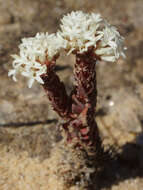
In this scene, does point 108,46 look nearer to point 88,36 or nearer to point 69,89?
point 88,36

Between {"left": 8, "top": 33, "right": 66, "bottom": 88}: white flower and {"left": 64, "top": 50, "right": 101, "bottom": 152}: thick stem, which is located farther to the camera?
{"left": 64, "top": 50, "right": 101, "bottom": 152}: thick stem

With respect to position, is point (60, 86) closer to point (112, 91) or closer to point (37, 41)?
point (37, 41)

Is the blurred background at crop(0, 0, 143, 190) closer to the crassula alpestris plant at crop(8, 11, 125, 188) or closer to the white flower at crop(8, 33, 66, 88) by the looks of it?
the crassula alpestris plant at crop(8, 11, 125, 188)

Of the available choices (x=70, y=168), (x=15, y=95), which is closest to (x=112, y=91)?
(x=15, y=95)

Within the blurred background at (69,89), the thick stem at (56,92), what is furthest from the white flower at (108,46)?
the blurred background at (69,89)

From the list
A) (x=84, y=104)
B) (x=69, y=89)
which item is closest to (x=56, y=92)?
(x=84, y=104)

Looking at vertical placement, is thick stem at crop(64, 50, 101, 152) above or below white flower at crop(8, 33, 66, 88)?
below

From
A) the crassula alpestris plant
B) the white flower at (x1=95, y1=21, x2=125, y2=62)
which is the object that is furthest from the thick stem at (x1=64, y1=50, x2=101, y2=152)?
the white flower at (x1=95, y1=21, x2=125, y2=62)
